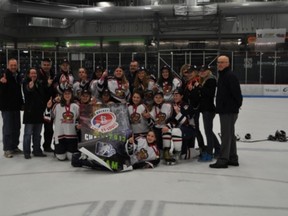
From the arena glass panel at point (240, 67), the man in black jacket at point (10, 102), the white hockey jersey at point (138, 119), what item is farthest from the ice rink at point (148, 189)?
the arena glass panel at point (240, 67)

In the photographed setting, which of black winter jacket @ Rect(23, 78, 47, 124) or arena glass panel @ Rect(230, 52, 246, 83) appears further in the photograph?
arena glass panel @ Rect(230, 52, 246, 83)

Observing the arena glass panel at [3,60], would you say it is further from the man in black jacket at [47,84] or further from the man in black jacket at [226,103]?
the man in black jacket at [226,103]

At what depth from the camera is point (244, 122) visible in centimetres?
823

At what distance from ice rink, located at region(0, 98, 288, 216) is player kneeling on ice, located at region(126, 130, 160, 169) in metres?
0.11

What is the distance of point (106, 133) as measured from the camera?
4.37 m

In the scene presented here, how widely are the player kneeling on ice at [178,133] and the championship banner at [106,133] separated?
0.52 m

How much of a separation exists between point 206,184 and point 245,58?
14258mm

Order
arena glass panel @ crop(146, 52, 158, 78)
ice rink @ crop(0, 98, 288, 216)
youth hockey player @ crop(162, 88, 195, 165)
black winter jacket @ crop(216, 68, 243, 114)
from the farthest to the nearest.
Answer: arena glass panel @ crop(146, 52, 158, 78) < youth hockey player @ crop(162, 88, 195, 165) < black winter jacket @ crop(216, 68, 243, 114) < ice rink @ crop(0, 98, 288, 216)

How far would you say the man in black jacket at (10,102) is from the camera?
490cm

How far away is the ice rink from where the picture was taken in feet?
9.76

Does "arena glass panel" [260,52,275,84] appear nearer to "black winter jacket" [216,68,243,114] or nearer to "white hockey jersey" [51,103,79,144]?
"black winter jacket" [216,68,243,114]

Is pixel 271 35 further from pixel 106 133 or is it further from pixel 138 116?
pixel 106 133

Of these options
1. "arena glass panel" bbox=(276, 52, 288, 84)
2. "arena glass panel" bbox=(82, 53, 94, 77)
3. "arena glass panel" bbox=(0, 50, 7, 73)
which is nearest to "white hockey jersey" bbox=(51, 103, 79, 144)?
"arena glass panel" bbox=(0, 50, 7, 73)

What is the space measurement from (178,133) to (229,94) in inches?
31.3
